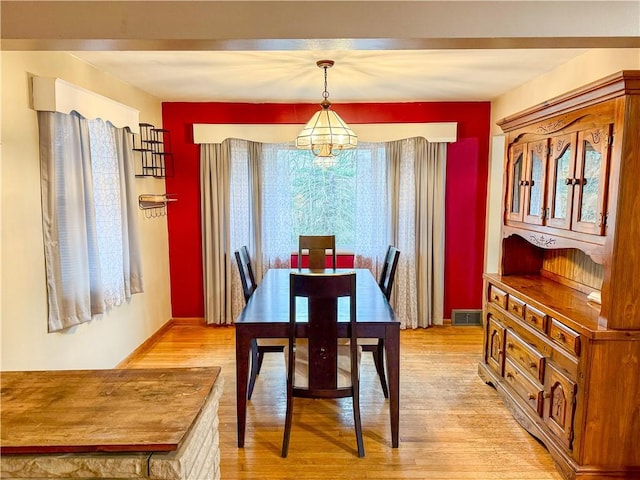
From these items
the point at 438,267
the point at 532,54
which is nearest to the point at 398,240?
the point at 438,267

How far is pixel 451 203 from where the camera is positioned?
4570mm

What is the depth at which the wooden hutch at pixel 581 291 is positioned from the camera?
6.46 feet

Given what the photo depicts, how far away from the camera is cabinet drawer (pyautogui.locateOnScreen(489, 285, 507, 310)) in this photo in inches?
116

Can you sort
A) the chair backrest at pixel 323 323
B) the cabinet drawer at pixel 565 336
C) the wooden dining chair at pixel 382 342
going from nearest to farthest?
the cabinet drawer at pixel 565 336
the chair backrest at pixel 323 323
the wooden dining chair at pixel 382 342

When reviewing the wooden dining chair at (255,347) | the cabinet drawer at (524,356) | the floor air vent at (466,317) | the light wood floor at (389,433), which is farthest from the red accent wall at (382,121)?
the cabinet drawer at (524,356)

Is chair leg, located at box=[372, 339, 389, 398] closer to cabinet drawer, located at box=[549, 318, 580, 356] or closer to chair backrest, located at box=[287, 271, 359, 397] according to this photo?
chair backrest, located at box=[287, 271, 359, 397]

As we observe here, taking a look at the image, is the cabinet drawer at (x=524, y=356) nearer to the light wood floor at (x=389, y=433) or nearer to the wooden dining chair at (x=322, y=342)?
the light wood floor at (x=389, y=433)

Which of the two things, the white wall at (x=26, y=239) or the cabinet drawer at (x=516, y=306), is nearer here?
the white wall at (x=26, y=239)

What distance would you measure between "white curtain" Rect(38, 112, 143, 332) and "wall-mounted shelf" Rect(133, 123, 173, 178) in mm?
416

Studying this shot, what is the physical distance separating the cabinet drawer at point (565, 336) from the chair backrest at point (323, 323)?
1.10 m

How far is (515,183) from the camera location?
120 inches

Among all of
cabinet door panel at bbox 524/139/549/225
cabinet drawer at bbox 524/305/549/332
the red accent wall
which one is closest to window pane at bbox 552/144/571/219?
cabinet door panel at bbox 524/139/549/225

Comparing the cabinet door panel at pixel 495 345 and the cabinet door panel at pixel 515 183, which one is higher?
the cabinet door panel at pixel 515 183

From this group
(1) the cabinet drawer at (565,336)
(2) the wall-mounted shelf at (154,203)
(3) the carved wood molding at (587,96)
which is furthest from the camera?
(2) the wall-mounted shelf at (154,203)
